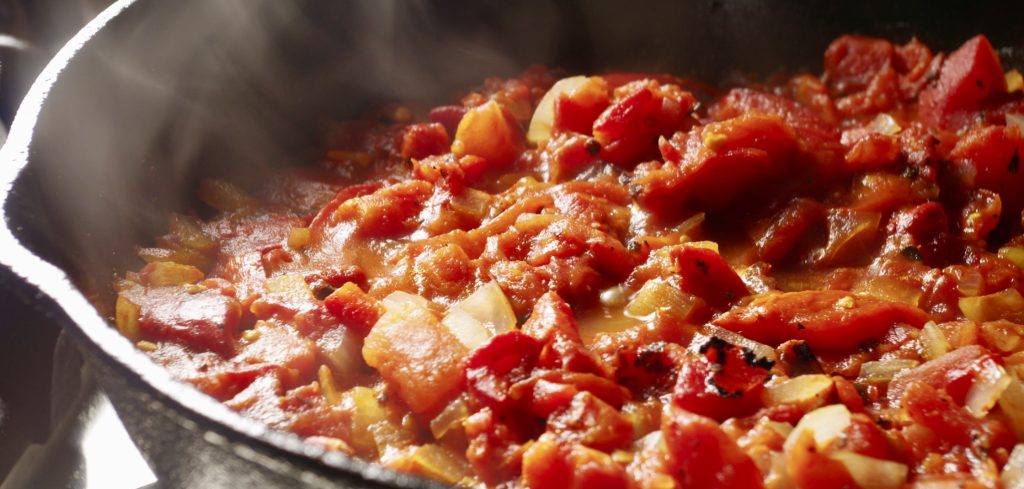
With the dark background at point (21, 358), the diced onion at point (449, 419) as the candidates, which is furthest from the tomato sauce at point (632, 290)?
the dark background at point (21, 358)

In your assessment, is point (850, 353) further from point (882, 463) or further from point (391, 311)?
point (391, 311)

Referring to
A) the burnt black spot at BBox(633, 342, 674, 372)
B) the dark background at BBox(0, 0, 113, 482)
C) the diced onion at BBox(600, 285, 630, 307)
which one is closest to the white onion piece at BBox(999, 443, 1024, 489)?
the burnt black spot at BBox(633, 342, 674, 372)

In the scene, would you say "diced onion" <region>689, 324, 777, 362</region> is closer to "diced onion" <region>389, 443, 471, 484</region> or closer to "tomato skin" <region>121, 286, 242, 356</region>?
"diced onion" <region>389, 443, 471, 484</region>

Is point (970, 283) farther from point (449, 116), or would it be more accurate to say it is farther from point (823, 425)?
point (449, 116)

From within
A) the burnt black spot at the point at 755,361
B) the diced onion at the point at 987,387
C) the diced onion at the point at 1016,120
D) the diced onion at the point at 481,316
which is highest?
the diced onion at the point at 1016,120

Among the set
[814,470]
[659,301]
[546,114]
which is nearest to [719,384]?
[814,470]

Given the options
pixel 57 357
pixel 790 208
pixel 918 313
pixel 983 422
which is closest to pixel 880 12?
pixel 790 208

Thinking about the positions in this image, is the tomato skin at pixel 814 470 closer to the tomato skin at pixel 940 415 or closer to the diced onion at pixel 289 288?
the tomato skin at pixel 940 415
